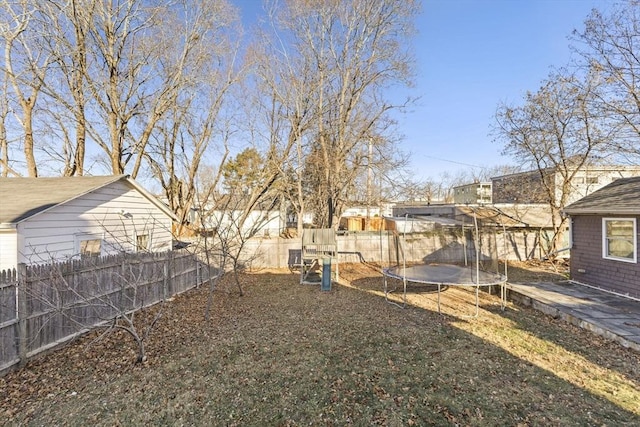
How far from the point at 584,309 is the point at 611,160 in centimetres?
902

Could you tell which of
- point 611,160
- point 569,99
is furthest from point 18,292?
point 611,160

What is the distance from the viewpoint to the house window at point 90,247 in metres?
7.40

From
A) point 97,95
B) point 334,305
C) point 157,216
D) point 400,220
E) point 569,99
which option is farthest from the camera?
point 400,220

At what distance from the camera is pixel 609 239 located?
7492mm

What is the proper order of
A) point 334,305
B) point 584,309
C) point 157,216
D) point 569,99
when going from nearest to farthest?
point 584,309
point 334,305
point 157,216
point 569,99

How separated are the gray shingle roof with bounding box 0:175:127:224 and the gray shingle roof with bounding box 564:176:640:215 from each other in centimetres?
1240

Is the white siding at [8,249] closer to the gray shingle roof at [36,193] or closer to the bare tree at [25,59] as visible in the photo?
the gray shingle roof at [36,193]

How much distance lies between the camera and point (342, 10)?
13.7 m

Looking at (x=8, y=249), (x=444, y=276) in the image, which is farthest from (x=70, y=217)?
(x=444, y=276)

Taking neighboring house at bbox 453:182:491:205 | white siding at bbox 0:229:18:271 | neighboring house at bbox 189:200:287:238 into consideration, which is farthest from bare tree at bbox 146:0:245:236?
neighboring house at bbox 453:182:491:205

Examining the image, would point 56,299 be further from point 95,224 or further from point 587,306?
point 587,306

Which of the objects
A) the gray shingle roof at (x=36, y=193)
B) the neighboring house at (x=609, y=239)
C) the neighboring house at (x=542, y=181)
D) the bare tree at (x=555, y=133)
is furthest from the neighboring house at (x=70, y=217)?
the neighboring house at (x=542, y=181)

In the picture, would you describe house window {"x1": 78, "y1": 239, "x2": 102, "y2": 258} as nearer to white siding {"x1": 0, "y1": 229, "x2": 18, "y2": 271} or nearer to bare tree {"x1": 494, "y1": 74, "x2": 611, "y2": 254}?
white siding {"x1": 0, "y1": 229, "x2": 18, "y2": 271}

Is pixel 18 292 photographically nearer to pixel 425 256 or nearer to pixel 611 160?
pixel 425 256
